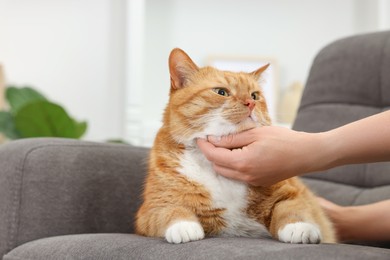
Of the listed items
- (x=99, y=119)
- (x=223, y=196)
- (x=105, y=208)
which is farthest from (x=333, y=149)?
(x=99, y=119)

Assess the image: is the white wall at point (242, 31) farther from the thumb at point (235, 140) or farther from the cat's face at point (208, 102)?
the thumb at point (235, 140)

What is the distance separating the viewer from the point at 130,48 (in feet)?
10.7

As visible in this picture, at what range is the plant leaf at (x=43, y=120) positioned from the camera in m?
2.62

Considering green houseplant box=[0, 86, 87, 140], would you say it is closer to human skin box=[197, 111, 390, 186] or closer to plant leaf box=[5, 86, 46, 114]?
plant leaf box=[5, 86, 46, 114]

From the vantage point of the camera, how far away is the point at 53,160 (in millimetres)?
1338

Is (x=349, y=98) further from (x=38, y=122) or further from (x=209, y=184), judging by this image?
(x=38, y=122)

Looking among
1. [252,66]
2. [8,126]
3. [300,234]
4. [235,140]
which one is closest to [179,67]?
[235,140]

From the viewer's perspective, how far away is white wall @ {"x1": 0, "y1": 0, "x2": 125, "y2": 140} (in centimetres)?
326

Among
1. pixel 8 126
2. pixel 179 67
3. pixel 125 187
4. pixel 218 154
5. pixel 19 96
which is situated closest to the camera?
pixel 218 154

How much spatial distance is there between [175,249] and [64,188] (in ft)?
1.78

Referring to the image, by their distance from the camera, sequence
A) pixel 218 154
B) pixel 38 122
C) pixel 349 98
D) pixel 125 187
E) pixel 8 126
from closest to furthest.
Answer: pixel 218 154 → pixel 125 187 → pixel 349 98 → pixel 38 122 → pixel 8 126

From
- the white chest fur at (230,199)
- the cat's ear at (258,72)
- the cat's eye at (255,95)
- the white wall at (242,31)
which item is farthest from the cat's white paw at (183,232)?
the white wall at (242,31)

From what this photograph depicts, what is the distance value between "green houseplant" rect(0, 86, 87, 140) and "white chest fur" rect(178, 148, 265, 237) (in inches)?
67.4

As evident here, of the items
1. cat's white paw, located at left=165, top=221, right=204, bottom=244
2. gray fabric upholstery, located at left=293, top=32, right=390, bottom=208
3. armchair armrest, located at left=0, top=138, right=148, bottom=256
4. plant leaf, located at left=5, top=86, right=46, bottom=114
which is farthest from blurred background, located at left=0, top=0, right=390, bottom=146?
cat's white paw, located at left=165, top=221, right=204, bottom=244
